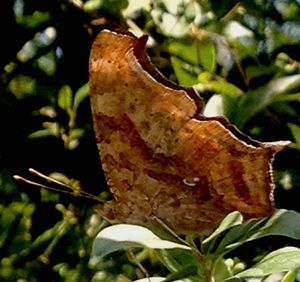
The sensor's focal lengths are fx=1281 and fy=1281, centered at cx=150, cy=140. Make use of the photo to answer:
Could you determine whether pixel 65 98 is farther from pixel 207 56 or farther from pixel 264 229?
pixel 264 229

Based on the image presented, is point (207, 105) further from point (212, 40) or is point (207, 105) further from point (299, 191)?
point (299, 191)

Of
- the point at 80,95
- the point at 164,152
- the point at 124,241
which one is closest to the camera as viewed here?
the point at 124,241

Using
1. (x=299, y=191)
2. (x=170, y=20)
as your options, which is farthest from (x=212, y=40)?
(x=299, y=191)

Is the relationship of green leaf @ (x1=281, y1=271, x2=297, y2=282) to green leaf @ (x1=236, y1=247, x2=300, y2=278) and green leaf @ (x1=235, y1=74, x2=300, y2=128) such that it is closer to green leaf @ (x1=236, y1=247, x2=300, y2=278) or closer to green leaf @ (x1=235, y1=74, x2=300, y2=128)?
green leaf @ (x1=236, y1=247, x2=300, y2=278)

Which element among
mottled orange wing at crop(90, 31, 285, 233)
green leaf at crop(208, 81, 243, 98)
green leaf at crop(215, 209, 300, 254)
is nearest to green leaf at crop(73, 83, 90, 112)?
green leaf at crop(208, 81, 243, 98)

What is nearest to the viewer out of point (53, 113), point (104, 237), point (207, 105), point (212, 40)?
point (104, 237)

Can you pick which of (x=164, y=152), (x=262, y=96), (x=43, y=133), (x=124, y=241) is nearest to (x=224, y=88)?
(x=262, y=96)

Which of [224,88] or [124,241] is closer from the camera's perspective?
[124,241]

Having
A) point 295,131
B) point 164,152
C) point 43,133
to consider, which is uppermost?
point 164,152
